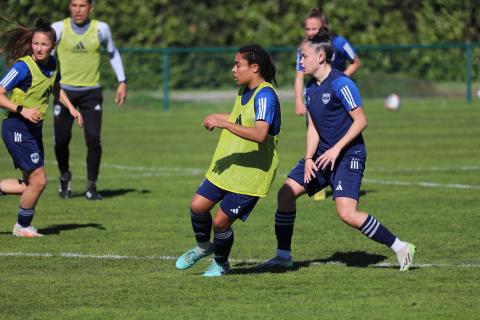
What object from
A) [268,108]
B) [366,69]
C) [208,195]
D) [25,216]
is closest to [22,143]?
[25,216]

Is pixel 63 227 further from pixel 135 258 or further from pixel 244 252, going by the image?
A: pixel 244 252

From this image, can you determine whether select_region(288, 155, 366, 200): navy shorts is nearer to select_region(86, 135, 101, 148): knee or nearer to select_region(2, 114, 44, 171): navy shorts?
select_region(2, 114, 44, 171): navy shorts

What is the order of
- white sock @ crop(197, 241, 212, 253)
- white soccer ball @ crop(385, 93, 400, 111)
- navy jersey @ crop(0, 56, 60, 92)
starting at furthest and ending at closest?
white soccer ball @ crop(385, 93, 400, 111) → navy jersey @ crop(0, 56, 60, 92) → white sock @ crop(197, 241, 212, 253)

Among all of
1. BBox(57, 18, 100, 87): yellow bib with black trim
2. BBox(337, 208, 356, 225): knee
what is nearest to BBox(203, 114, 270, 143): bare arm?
BBox(337, 208, 356, 225): knee

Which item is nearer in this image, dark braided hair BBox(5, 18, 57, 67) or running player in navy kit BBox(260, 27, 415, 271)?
running player in navy kit BBox(260, 27, 415, 271)

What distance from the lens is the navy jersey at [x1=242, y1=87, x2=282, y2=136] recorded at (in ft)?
26.6

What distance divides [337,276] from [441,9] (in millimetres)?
27418

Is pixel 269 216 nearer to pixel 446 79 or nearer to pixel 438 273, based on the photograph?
pixel 438 273

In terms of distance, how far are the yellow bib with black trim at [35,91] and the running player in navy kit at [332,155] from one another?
294cm

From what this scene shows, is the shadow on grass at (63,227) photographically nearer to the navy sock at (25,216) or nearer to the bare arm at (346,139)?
the navy sock at (25,216)

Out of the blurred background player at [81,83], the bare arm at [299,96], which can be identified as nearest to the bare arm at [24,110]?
the blurred background player at [81,83]

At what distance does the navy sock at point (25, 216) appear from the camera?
1052 centimetres

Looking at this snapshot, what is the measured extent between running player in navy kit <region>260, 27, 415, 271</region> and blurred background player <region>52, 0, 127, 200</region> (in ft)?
16.6

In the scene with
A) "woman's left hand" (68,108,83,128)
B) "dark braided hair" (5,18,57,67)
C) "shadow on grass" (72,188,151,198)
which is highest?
"dark braided hair" (5,18,57,67)
